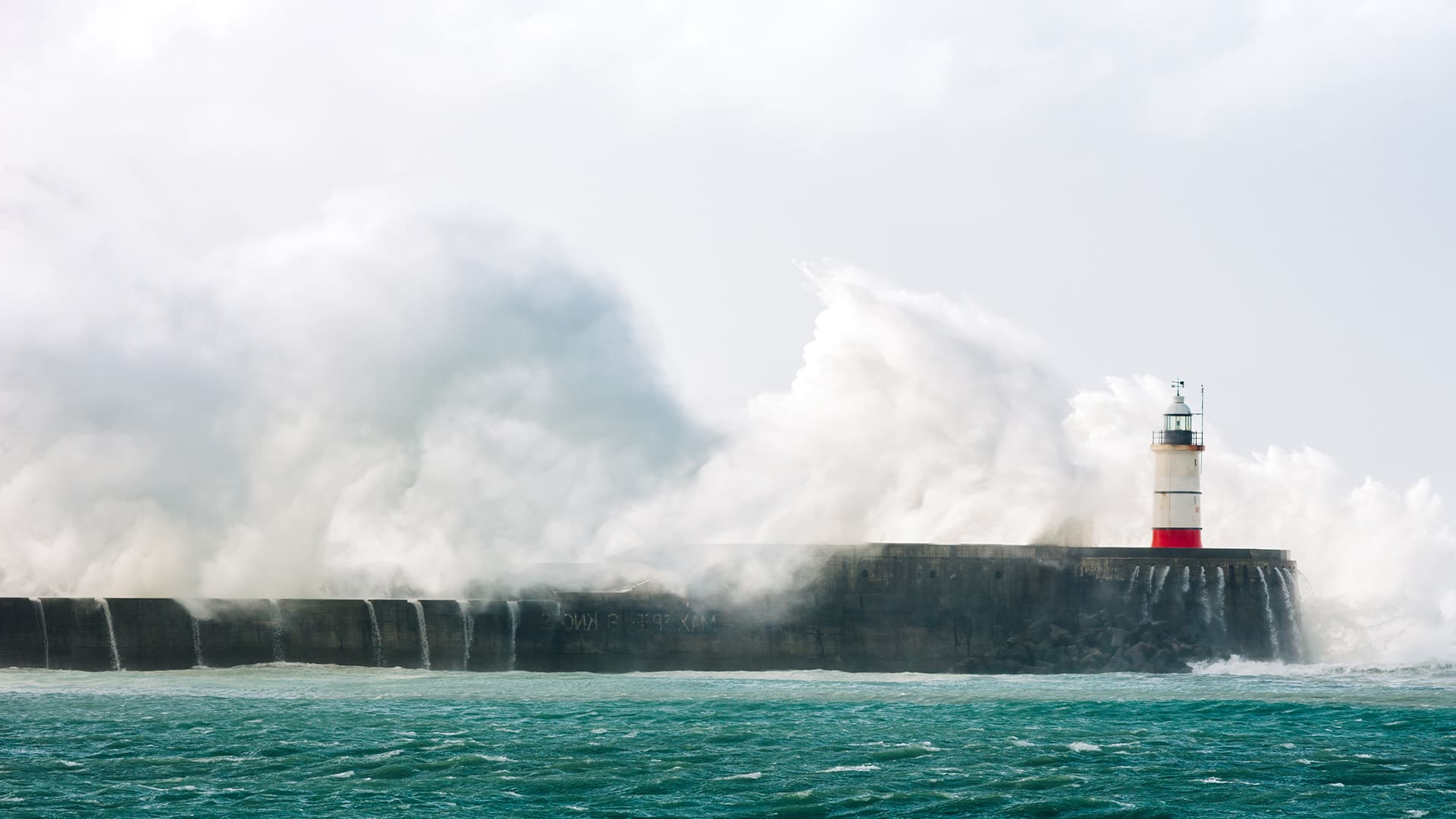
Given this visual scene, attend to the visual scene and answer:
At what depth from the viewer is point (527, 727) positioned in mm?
19453

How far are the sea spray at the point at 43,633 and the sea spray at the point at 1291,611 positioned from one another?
1883 cm

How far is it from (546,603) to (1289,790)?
14.0 metres

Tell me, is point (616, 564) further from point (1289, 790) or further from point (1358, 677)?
point (1289, 790)

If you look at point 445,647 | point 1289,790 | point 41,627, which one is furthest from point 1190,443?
point 41,627

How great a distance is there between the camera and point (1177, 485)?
95.6 feet

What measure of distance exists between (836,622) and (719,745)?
934 centimetres

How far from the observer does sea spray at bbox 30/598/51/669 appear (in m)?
25.9

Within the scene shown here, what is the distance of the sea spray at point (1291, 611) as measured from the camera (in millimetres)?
27844

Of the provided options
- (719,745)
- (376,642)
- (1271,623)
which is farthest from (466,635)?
(1271,623)

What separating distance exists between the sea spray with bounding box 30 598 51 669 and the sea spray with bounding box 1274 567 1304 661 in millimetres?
18827

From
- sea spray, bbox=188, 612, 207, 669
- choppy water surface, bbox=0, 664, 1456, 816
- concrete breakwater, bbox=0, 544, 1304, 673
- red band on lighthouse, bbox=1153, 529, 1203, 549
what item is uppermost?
red band on lighthouse, bbox=1153, 529, 1203, 549

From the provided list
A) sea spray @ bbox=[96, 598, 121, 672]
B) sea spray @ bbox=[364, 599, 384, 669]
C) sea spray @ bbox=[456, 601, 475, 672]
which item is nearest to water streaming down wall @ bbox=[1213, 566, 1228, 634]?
sea spray @ bbox=[456, 601, 475, 672]

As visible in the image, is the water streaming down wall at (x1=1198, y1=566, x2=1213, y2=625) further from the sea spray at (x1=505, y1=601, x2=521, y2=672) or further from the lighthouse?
the sea spray at (x1=505, y1=601, x2=521, y2=672)

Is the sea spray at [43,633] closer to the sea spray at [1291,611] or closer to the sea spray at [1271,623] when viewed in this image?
the sea spray at [1271,623]
